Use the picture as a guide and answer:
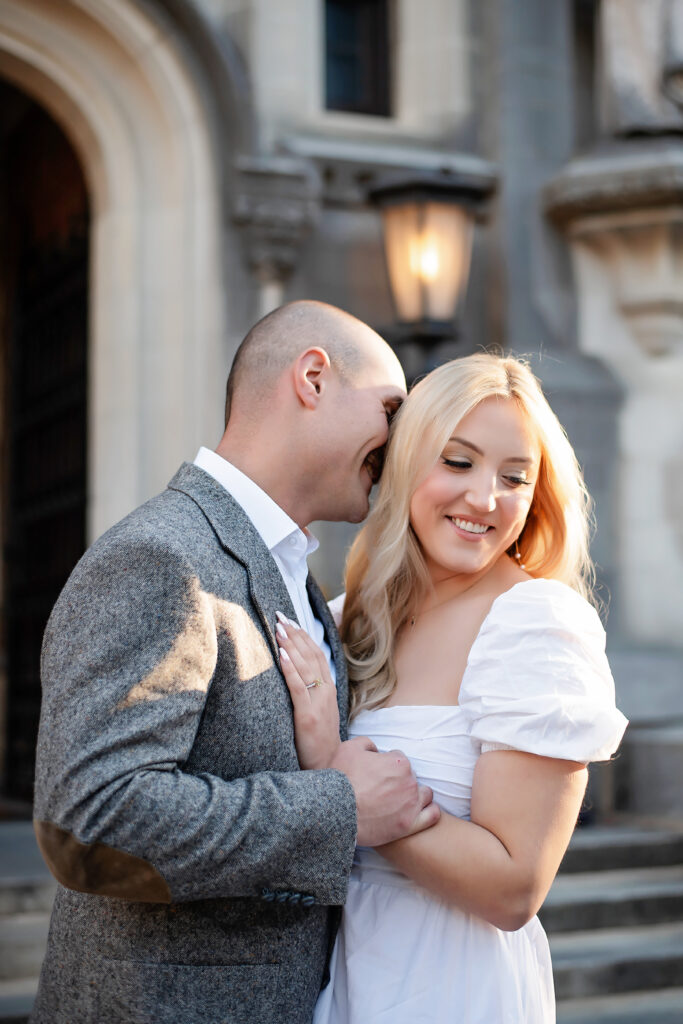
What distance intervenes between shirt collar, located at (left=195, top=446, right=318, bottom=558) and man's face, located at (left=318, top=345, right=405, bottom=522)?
13cm

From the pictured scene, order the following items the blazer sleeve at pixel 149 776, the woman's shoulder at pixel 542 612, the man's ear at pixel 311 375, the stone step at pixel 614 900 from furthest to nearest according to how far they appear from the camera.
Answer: the stone step at pixel 614 900 → the man's ear at pixel 311 375 → the woman's shoulder at pixel 542 612 → the blazer sleeve at pixel 149 776

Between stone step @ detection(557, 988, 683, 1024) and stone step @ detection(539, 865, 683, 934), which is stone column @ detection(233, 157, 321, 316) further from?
stone step @ detection(557, 988, 683, 1024)

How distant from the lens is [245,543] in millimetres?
2023

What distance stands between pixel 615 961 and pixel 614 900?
37 cm

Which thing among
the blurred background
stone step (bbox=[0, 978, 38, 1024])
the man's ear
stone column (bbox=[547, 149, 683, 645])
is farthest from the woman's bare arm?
stone column (bbox=[547, 149, 683, 645])

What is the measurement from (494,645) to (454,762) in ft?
0.77

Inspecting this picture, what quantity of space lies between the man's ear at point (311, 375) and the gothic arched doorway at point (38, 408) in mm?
4232

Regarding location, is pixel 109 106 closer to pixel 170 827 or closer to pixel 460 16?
pixel 460 16

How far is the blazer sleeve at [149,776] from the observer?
1658mm

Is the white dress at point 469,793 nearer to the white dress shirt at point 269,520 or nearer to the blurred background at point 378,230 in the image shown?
the white dress shirt at point 269,520

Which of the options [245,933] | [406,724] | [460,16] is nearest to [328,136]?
[460,16]

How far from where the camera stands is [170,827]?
1.66 m

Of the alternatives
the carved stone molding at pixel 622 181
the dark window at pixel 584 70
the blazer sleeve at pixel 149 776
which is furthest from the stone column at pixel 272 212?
the blazer sleeve at pixel 149 776

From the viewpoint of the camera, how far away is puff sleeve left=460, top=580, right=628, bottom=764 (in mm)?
1939
